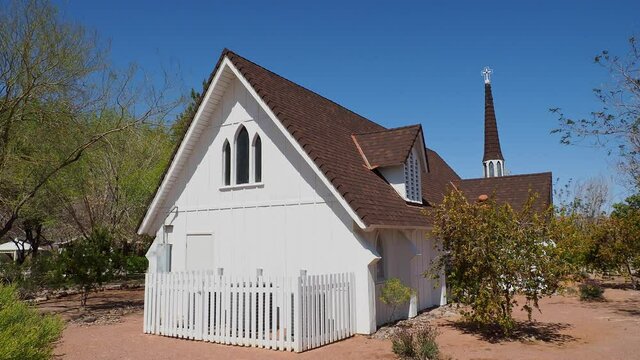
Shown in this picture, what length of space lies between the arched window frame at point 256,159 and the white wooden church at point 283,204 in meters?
0.03

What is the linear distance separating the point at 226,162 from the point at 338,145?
3.80 metres

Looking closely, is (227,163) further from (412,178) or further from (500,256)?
(500,256)

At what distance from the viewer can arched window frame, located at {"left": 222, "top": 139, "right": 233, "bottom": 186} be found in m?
16.2

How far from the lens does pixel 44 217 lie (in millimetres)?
27703

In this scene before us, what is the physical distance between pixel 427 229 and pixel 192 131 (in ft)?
28.3

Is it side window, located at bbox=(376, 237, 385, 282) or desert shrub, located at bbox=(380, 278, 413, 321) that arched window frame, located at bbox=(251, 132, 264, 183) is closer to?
side window, located at bbox=(376, 237, 385, 282)

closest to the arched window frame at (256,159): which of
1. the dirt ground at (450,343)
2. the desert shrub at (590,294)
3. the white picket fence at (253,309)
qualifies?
the white picket fence at (253,309)

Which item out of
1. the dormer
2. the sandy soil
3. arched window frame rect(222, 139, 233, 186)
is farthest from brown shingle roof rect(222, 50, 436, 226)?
the sandy soil

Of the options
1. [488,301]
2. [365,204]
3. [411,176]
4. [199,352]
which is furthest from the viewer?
[411,176]

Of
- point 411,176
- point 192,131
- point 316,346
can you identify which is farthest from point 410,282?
point 192,131

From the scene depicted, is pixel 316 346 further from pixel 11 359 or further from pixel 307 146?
pixel 11 359

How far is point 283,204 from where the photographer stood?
14.7 meters

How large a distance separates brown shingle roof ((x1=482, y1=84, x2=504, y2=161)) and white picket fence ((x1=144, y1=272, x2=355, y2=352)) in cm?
3534

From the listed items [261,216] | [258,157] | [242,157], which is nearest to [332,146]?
[258,157]
